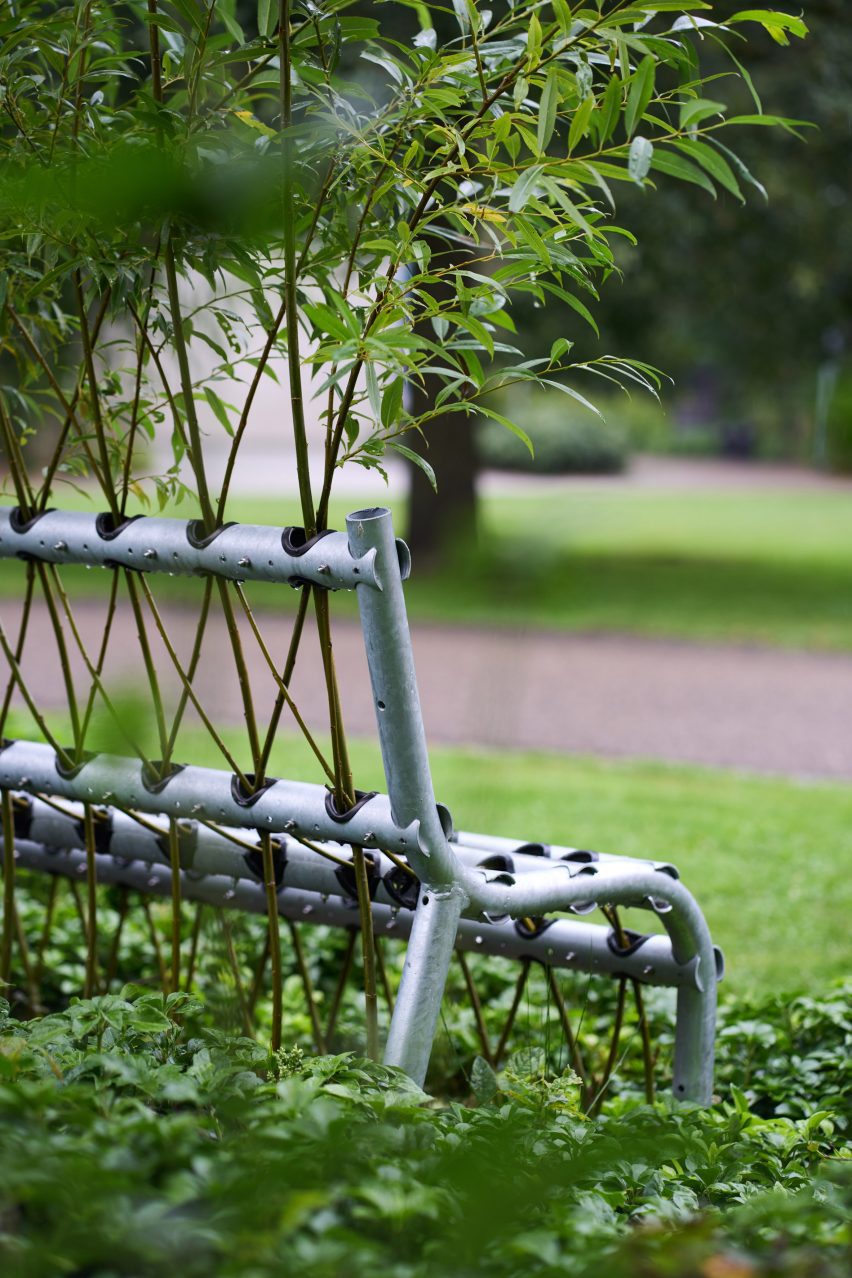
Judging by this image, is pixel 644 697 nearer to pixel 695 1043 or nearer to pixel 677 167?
pixel 695 1043

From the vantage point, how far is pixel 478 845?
2021 mm

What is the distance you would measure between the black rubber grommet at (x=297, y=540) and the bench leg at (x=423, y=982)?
16.5 inches

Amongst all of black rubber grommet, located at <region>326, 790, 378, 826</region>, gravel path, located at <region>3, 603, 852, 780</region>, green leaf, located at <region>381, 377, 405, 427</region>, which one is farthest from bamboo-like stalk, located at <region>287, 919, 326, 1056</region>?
gravel path, located at <region>3, 603, 852, 780</region>

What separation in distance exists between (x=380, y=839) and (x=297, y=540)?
0.35 m

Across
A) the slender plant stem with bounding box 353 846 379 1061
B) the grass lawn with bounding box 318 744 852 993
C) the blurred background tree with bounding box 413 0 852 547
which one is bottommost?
the grass lawn with bounding box 318 744 852 993

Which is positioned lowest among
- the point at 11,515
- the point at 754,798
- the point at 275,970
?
the point at 754,798

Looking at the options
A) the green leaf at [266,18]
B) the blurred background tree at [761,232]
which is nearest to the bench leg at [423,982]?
the green leaf at [266,18]

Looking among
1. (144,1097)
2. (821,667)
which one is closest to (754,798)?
(821,667)

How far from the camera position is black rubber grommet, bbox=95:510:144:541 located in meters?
1.63

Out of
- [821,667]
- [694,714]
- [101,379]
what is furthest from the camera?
[821,667]

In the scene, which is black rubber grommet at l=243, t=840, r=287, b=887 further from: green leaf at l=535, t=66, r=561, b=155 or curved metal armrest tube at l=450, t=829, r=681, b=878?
green leaf at l=535, t=66, r=561, b=155

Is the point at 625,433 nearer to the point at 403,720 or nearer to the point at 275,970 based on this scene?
the point at 403,720

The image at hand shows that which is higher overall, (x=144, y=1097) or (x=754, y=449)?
(x=754, y=449)

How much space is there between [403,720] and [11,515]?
70cm
